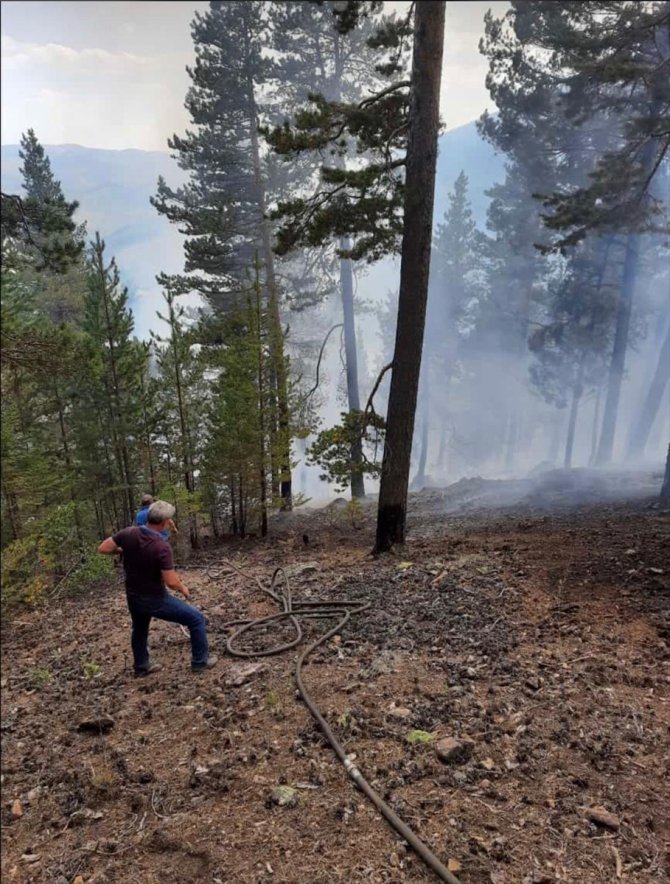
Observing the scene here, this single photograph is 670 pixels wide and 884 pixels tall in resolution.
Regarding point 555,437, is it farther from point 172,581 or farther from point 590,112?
point 172,581

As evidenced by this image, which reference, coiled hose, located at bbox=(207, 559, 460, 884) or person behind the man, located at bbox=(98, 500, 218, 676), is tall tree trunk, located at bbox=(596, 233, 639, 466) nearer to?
coiled hose, located at bbox=(207, 559, 460, 884)

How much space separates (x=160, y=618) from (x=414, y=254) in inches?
235

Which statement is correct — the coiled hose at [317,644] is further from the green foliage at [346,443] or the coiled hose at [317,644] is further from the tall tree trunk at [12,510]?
the tall tree trunk at [12,510]

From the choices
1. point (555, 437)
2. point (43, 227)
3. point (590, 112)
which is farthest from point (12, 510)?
point (555, 437)

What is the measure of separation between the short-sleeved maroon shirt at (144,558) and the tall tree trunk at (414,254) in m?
4.08

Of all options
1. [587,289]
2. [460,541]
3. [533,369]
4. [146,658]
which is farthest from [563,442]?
[146,658]

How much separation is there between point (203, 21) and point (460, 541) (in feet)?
51.3

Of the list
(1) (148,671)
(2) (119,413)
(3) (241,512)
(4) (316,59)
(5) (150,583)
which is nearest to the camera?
(5) (150,583)

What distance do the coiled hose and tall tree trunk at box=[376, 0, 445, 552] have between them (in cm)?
223

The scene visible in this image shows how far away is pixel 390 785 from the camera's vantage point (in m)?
3.50

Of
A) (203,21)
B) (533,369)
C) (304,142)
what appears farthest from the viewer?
(533,369)

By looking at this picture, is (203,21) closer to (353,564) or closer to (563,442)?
(353,564)

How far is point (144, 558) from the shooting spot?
198 inches

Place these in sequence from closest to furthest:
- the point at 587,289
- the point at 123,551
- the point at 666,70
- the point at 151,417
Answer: the point at 123,551 → the point at 151,417 → the point at 666,70 → the point at 587,289
